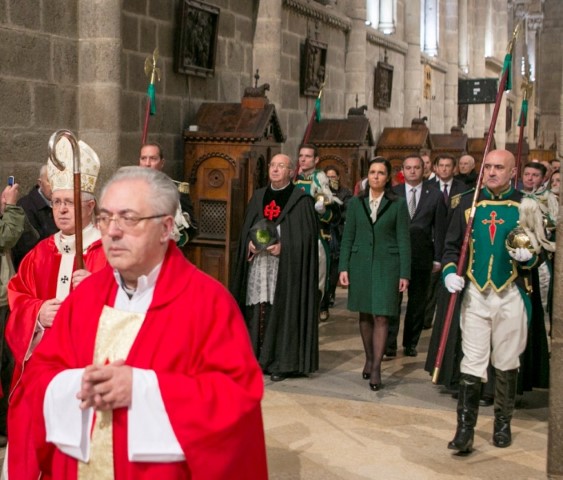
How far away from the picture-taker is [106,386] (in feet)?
9.16

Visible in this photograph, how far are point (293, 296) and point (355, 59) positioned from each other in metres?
8.61

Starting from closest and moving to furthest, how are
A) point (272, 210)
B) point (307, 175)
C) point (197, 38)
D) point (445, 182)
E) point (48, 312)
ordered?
1. point (48, 312)
2. point (272, 210)
3. point (307, 175)
4. point (445, 182)
5. point (197, 38)

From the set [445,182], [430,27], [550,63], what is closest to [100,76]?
[445,182]

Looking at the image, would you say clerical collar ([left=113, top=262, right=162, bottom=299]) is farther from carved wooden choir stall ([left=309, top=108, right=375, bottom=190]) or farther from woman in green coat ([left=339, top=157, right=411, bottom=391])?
carved wooden choir stall ([left=309, top=108, right=375, bottom=190])

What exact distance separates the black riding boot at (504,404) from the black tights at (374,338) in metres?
1.46

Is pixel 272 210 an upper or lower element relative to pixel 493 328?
upper

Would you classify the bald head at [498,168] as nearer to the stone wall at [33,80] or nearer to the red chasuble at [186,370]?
the red chasuble at [186,370]

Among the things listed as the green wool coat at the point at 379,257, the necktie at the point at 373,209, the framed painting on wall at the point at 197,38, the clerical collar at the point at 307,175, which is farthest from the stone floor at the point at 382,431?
the framed painting on wall at the point at 197,38

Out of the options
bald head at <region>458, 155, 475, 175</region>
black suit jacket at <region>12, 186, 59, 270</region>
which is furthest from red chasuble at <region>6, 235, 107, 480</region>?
bald head at <region>458, 155, 475, 175</region>

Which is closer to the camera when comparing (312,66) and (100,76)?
(100,76)

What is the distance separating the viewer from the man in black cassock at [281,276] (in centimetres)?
767

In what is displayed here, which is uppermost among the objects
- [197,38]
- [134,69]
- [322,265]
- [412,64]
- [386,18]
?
[386,18]

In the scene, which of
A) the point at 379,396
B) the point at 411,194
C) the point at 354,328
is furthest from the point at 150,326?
the point at 354,328

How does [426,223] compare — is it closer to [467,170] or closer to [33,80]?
[467,170]
